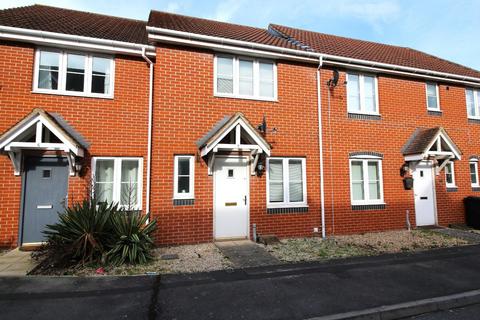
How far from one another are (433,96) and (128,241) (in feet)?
38.9

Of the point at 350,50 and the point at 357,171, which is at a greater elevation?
the point at 350,50

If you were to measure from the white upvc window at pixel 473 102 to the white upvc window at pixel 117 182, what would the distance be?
42.4 ft

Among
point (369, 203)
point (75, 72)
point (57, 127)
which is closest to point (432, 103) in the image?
point (369, 203)

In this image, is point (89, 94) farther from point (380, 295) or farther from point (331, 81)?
point (380, 295)

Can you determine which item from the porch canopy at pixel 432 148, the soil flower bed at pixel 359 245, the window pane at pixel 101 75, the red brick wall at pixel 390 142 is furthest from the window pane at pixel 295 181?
the window pane at pixel 101 75

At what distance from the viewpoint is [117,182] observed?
26.0ft

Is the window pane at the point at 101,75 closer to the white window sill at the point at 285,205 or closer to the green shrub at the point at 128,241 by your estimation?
A: the green shrub at the point at 128,241

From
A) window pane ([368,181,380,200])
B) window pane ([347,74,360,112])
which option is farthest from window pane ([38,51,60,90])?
window pane ([368,181,380,200])

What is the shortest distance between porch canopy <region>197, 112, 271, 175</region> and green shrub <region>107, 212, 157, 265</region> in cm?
244

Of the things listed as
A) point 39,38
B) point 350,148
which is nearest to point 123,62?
point 39,38

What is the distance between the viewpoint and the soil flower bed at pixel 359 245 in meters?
7.05

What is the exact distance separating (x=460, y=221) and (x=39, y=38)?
1489 cm

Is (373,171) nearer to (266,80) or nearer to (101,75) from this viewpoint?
(266,80)

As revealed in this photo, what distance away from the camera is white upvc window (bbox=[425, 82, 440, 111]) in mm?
11016
